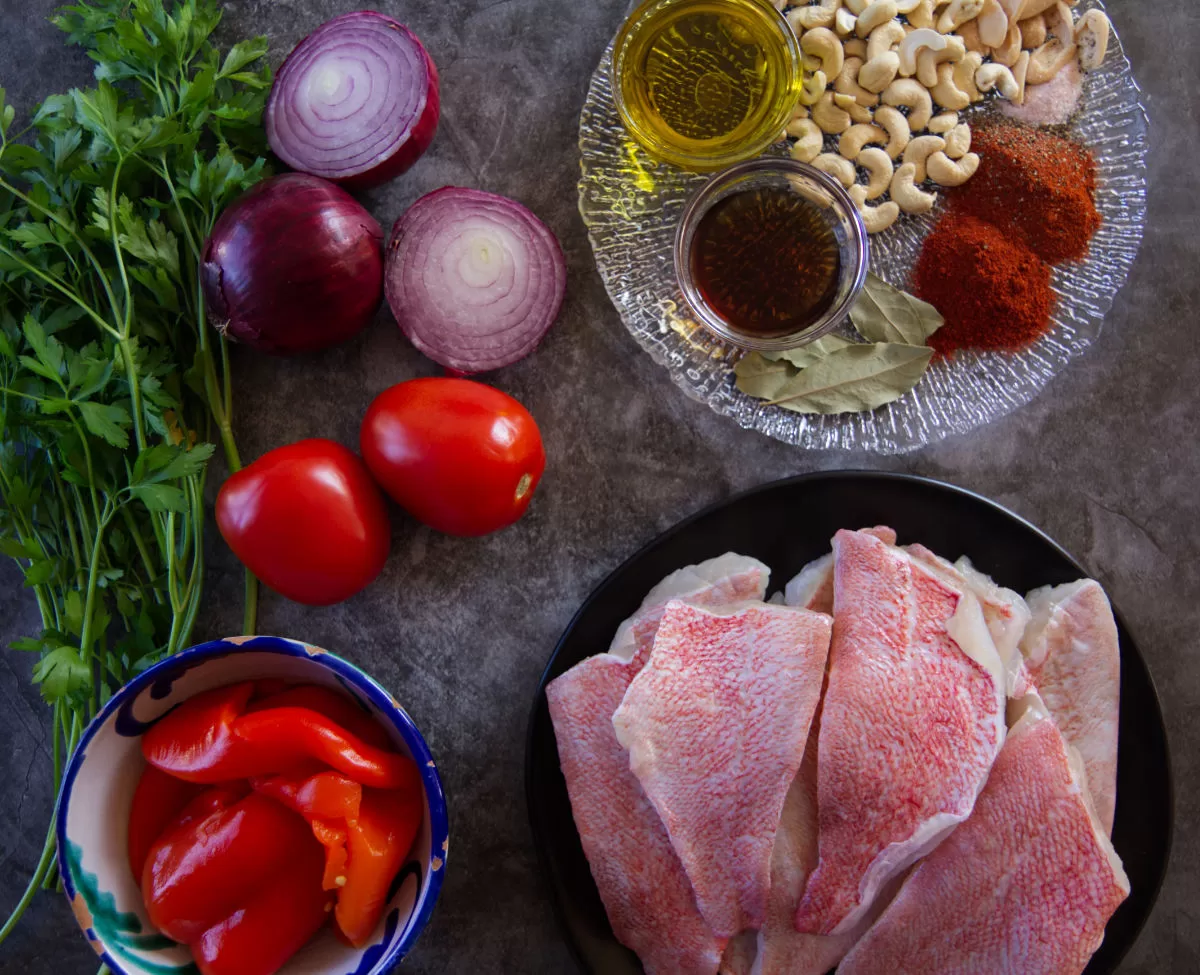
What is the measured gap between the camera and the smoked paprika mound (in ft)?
4.09

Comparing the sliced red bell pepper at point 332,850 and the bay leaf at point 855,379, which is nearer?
the sliced red bell pepper at point 332,850

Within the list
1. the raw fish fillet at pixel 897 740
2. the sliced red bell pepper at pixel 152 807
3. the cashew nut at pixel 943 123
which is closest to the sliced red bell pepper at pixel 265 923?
the sliced red bell pepper at pixel 152 807

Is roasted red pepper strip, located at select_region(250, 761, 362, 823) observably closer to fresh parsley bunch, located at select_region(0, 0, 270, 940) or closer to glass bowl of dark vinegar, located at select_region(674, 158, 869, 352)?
fresh parsley bunch, located at select_region(0, 0, 270, 940)

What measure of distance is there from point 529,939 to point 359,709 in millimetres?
461

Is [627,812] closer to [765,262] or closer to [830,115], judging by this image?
[765,262]

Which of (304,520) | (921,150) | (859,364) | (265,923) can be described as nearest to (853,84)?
(921,150)

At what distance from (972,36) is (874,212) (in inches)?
11.4

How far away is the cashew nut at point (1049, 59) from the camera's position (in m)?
1.29

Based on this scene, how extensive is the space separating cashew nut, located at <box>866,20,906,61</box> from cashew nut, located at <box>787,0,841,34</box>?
6cm

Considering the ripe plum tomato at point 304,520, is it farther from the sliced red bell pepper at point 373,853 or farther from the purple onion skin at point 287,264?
the sliced red bell pepper at point 373,853

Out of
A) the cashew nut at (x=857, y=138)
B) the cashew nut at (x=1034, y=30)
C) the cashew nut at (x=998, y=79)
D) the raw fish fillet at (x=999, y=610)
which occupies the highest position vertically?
the cashew nut at (x=1034, y=30)

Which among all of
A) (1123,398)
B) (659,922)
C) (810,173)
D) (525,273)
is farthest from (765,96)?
(659,922)

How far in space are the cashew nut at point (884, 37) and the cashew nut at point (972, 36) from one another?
90 mm

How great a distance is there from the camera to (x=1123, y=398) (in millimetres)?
1357
